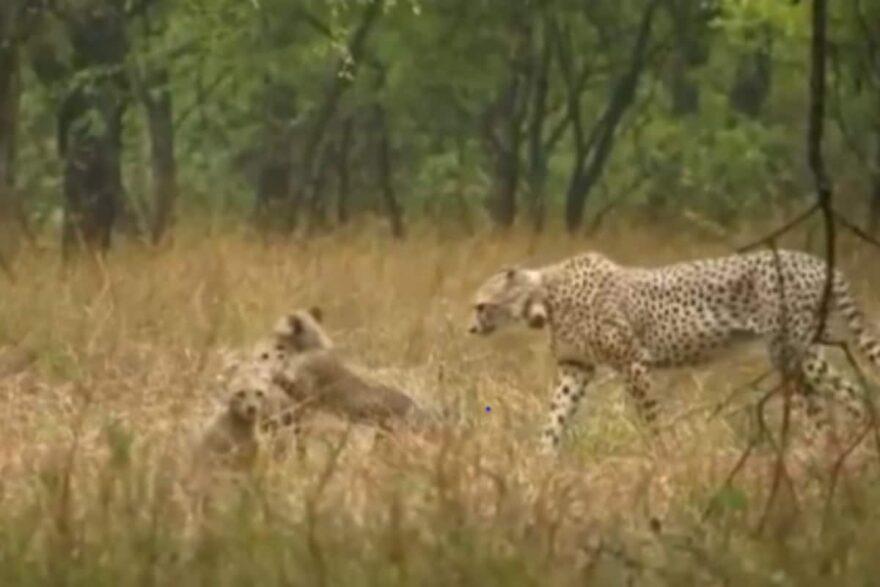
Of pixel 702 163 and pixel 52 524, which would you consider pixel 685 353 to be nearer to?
pixel 52 524

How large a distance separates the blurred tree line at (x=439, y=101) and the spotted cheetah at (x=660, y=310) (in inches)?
229

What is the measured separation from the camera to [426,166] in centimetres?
4256

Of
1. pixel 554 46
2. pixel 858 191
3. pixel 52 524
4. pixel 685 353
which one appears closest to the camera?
pixel 52 524

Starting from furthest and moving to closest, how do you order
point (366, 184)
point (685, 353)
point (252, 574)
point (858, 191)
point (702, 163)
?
point (366, 184), point (702, 163), point (858, 191), point (685, 353), point (252, 574)

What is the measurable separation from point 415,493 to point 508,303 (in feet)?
19.8

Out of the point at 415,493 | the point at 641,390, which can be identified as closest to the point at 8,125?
the point at 641,390

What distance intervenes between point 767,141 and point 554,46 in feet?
Result: 16.0

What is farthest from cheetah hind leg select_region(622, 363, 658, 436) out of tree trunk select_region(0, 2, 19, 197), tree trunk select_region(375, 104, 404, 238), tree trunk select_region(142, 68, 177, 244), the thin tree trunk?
tree trunk select_region(375, 104, 404, 238)

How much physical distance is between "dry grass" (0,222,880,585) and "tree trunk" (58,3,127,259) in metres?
8.18

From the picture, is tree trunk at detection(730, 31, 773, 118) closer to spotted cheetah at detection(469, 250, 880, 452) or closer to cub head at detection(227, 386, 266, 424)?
spotted cheetah at detection(469, 250, 880, 452)

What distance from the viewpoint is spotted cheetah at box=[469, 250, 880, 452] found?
1282cm

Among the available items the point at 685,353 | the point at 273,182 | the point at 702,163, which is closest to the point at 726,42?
the point at 702,163

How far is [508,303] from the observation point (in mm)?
13133

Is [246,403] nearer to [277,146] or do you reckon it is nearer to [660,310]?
[660,310]
